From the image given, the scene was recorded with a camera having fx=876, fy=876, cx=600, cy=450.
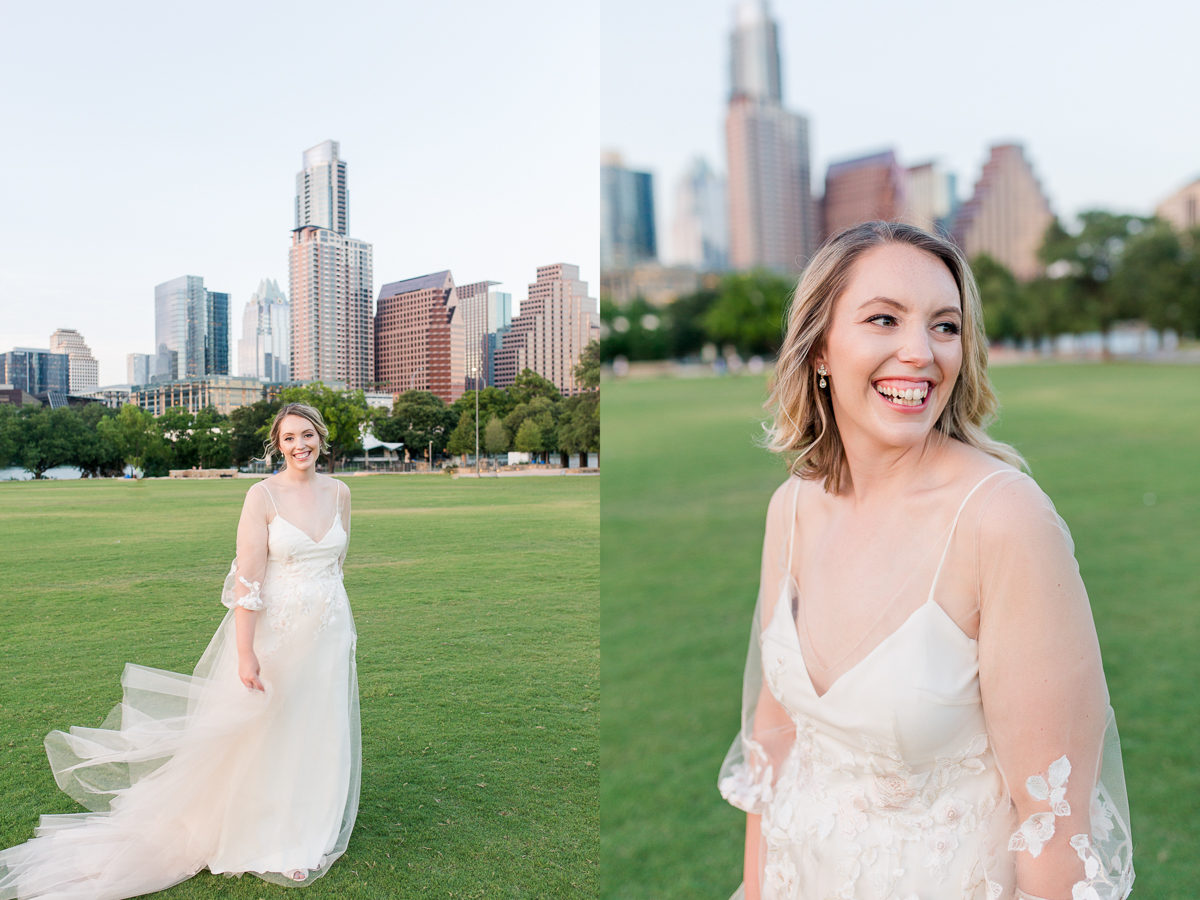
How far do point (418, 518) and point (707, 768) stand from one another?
190 cm

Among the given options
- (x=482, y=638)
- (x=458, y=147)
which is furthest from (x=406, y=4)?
(x=482, y=638)

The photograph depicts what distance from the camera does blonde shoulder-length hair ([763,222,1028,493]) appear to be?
1495 millimetres

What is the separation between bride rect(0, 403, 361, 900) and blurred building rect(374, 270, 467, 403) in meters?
0.91

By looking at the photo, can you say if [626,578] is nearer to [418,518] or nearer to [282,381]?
[418,518]

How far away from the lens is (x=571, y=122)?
4.08 metres

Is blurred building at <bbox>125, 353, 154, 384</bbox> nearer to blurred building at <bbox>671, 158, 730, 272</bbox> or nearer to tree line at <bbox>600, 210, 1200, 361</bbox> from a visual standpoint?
tree line at <bbox>600, 210, 1200, 361</bbox>

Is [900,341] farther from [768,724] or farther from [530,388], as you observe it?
[530,388]

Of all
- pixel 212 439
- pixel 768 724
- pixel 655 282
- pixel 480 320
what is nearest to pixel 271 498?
pixel 212 439

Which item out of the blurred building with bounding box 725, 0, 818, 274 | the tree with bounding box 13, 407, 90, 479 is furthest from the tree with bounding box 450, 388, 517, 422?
the blurred building with bounding box 725, 0, 818, 274

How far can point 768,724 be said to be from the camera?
1854 mm

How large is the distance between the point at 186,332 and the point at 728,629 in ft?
14.9

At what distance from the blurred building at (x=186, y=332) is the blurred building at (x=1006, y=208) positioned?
6338cm

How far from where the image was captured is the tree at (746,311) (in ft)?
189

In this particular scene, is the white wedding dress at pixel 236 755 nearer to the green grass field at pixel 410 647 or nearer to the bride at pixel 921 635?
the green grass field at pixel 410 647
